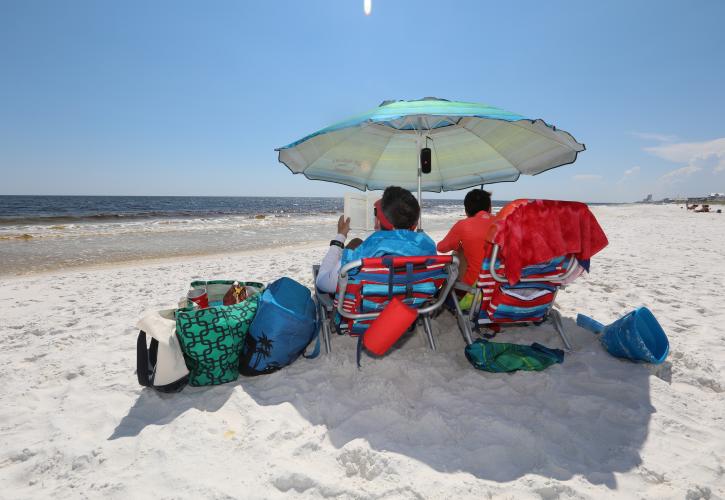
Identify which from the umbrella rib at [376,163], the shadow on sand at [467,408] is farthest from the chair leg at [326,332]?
the umbrella rib at [376,163]

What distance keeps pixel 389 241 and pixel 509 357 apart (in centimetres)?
131

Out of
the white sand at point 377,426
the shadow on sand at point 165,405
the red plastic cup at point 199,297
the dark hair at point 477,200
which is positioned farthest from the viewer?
the dark hair at point 477,200

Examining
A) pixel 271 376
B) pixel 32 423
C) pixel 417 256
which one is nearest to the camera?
pixel 32 423

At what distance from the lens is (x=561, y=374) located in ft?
9.20

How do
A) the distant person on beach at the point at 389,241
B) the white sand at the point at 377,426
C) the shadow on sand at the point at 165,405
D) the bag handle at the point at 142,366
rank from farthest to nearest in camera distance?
the distant person on beach at the point at 389,241
the bag handle at the point at 142,366
the shadow on sand at the point at 165,405
the white sand at the point at 377,426

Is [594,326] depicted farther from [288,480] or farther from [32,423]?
[32,423]

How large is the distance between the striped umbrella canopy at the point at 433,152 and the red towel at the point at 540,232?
93 cm

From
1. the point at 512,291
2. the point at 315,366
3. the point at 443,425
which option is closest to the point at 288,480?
the point at 443,425

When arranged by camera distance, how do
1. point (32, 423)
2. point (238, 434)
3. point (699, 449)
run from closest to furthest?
point (699, 449) < point (238, 434) < point (32, 423)

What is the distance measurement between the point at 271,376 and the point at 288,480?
1.08 metres

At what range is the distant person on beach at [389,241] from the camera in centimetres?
268

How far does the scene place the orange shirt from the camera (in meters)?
3.28

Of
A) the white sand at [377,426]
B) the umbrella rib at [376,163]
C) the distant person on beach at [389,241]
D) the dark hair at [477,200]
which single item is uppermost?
the umbrella rib at [376,163]

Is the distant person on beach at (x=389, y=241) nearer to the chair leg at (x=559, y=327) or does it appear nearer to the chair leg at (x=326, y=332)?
the chair leg at (x=326, y=332)
